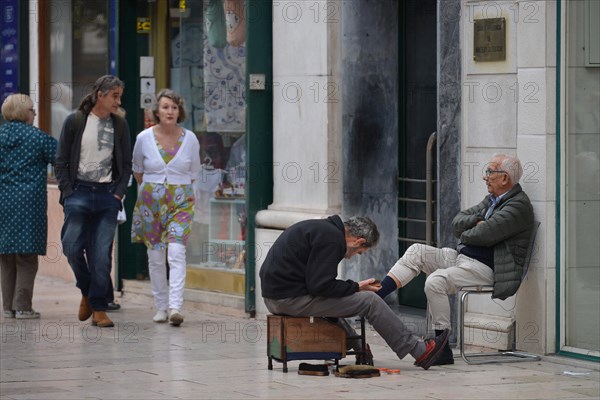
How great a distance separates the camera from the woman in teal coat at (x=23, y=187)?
41.2ft

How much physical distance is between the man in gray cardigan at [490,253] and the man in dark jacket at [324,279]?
472 mm

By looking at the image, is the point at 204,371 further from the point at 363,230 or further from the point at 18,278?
the point at 18,278

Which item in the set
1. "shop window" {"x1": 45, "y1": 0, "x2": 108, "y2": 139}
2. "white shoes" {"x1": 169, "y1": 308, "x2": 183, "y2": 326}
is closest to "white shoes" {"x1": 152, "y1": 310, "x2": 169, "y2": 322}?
"white shoes" {"x1": 169, "y1": 308, "x2": 183, "y2": 326}

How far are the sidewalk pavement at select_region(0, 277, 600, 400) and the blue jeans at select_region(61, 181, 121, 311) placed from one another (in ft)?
1.28

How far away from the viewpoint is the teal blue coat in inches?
495

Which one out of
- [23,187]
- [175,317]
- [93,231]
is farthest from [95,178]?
[175,317]

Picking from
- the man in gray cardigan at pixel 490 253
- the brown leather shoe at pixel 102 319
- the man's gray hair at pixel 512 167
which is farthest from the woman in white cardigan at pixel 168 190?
the man's gray hair at pixel 512 167

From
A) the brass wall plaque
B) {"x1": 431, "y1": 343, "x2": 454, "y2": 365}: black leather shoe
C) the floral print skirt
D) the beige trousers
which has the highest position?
the brass wall plaque

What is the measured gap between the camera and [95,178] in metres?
12.0

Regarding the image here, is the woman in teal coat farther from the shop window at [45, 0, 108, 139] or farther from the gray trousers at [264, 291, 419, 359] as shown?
the gray trousers at [264, 291, 419, 359]

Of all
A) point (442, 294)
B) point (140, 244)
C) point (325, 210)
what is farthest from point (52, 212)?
point (442, 294)

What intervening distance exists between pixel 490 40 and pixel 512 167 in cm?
101

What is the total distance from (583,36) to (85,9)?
7.46 m

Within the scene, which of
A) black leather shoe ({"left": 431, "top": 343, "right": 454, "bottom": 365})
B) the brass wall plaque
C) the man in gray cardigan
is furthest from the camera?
the brass wall plaque
